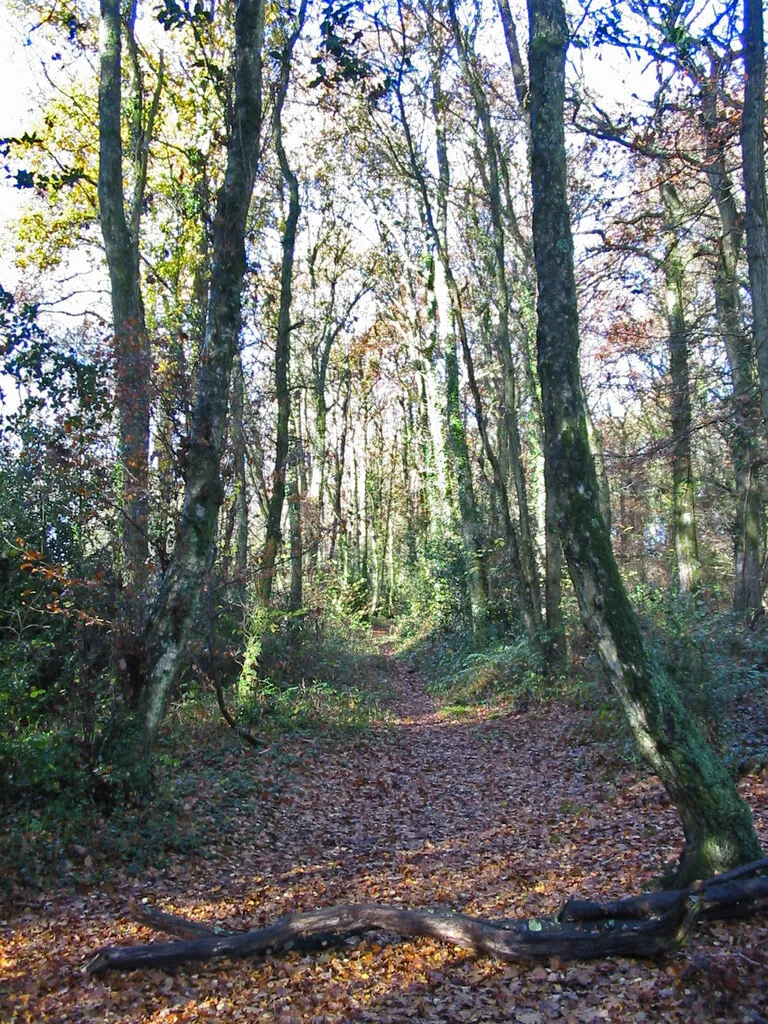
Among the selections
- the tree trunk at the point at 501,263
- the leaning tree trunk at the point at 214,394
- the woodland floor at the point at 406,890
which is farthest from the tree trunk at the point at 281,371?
the leaning tree trunk at the point at 214,394

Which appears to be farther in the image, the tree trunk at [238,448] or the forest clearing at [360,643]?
the tree trunk at [238,448]

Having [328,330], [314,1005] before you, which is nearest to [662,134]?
[314,1005]

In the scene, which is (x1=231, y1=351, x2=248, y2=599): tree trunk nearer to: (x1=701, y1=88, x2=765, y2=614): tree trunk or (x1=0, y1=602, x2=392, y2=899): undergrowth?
(x1=0, y1=602, x2=392, y2=899): undergrowth

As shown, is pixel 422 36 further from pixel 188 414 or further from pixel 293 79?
pixel 188 414

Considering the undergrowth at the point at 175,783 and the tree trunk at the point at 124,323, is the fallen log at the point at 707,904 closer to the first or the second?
the undergrowth at the point at 175,783

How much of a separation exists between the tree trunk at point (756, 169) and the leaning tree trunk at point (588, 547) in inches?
158

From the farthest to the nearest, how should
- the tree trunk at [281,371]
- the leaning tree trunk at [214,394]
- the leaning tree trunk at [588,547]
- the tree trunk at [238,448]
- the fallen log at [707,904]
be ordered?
1. the tree trunk at [281,371]
2. the tree trunk at [238,448]
3. the leaning tree trunk at [214,394]
4. the leaning tree trunk at [588,547]
5. the fallen log at [707,904]

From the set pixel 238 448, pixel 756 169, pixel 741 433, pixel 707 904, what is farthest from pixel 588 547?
pixel 741 433

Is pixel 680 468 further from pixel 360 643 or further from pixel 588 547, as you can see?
pixel 588 547

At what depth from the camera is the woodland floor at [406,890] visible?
4332mm

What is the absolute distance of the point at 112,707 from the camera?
734cm

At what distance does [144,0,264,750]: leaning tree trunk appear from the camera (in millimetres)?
7645

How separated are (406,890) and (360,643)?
15661 mm

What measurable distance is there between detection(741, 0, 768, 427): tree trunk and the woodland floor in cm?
533
